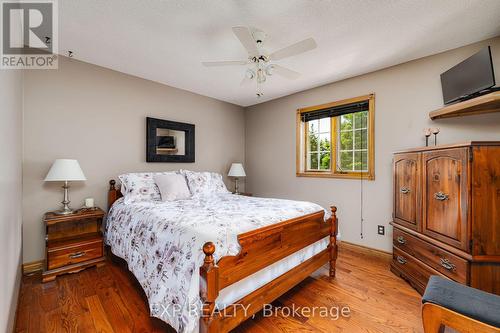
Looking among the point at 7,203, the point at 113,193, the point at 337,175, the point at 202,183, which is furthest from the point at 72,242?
the point at 337,175

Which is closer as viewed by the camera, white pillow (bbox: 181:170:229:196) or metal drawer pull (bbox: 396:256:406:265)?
metal drawer pull (bbox: 396:256:406:265)

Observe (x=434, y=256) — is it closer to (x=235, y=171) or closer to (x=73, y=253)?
(x=235, y=171)

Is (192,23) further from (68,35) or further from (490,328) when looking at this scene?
(490,328)

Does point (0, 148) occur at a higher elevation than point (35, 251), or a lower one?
higher

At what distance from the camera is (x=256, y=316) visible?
180cm

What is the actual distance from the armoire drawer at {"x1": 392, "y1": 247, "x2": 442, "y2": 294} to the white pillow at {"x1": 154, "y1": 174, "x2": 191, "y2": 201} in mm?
2614

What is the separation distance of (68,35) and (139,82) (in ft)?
3.53

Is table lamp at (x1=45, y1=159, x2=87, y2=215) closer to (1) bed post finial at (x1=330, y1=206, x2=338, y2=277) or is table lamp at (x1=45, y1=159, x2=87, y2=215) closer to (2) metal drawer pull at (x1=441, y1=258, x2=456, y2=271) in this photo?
(1) bed post finial at (x1=330, y1=206, x2=338, y2=277)

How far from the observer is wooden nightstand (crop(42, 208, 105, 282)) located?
7.64ft

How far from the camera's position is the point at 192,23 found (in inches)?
79.7

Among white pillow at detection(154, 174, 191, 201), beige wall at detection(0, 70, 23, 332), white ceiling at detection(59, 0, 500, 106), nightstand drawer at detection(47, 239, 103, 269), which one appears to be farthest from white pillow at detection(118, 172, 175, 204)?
white ceiling at detection(59, 0, 500, 106)

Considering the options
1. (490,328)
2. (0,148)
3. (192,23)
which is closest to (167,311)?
(0,148)

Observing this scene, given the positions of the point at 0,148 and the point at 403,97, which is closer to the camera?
the point at 0,148

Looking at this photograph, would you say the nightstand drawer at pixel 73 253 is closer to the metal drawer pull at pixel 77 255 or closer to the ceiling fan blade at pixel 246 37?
the metal drawer pull at pixel 77 255
